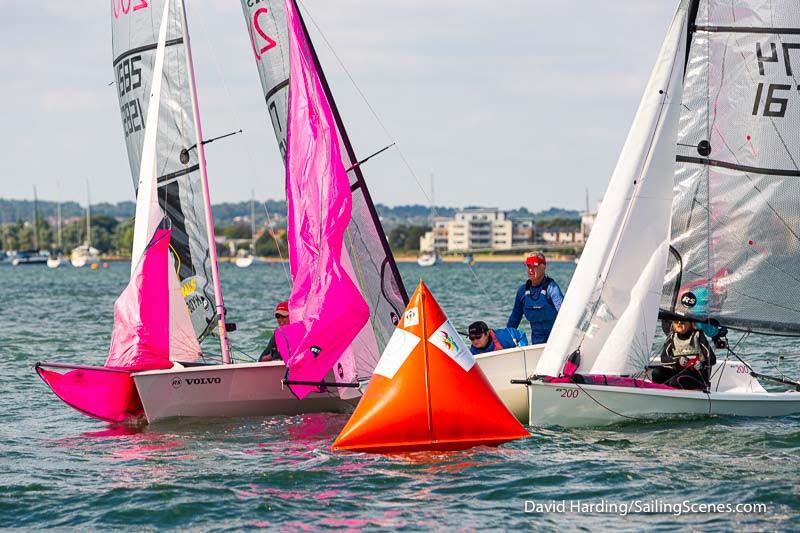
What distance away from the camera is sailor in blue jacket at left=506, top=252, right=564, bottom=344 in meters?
11.6

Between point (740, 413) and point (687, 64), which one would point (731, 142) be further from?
point (740, 413)

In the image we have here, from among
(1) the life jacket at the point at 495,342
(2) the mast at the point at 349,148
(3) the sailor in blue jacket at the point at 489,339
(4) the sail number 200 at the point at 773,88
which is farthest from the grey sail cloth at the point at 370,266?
(4) the sail number 200 at the point at 773,88

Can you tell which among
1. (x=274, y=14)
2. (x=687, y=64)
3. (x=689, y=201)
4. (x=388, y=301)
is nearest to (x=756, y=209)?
(x=689, y=201)

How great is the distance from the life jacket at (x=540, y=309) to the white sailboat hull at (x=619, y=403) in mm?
1460

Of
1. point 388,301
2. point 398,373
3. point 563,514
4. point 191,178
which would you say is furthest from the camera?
point 191,178

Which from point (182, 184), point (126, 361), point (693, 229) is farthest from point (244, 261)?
point (693, 229)

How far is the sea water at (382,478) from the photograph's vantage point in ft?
26.0

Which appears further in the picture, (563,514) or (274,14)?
(274,14)

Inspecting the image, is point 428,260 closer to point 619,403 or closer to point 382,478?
point 619,403

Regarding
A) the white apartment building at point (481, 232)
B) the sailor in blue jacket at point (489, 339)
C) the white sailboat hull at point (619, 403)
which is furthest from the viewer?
the white apartment building at point (481, 232)

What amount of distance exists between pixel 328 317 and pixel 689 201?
3.31 meters

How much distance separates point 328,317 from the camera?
36.2 ft

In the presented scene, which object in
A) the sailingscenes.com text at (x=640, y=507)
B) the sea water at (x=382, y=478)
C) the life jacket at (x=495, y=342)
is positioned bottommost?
the sailingscenes.com text at (x=640, y=507)

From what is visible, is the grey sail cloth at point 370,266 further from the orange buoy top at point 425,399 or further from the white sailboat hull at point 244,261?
the white sailboat hull at point 244,261
